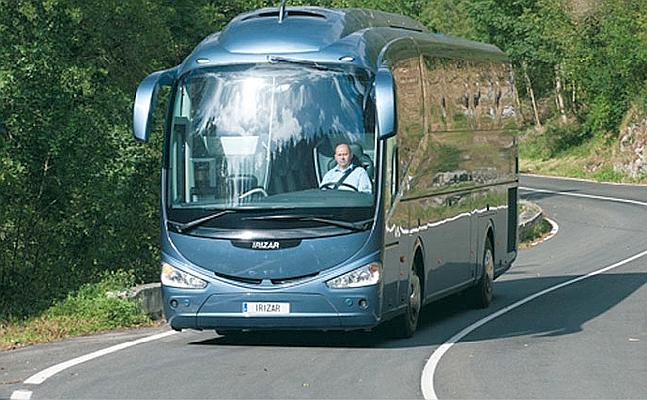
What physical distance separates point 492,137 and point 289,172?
279 inches

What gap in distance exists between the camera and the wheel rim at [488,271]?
21.5m

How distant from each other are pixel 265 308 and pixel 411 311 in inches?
94.1

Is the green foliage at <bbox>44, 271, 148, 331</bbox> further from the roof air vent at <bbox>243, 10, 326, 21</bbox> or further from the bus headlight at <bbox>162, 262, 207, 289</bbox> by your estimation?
the roof air vent at <bbox>243, 10, 326, 21</bbox>

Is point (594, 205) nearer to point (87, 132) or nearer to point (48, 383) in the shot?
point (87, 132)

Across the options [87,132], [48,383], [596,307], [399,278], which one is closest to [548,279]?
[596,307]

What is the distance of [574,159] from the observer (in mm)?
75562

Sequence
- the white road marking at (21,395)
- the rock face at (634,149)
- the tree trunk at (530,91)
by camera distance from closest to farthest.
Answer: the white road marking at (21,395), the rock face at (634,149), the tree trunk at (530,91)

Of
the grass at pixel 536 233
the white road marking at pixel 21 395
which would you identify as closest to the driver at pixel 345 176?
the white road marking at pixel 21 395

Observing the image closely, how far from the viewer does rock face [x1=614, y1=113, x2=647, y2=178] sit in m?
65.8

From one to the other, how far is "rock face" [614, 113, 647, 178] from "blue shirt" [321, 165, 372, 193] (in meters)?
51.7

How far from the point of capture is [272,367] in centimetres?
1401

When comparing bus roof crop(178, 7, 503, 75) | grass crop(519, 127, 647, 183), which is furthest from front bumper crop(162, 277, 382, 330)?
grass crop(519, 127, 647, 183)

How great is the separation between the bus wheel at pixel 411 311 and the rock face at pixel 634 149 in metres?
49.9

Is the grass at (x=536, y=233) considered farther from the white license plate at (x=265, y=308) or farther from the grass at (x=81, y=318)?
the white license plate at (x=265, y=308)
